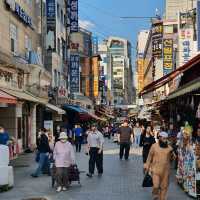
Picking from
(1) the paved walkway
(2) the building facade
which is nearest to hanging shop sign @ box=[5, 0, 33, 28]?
(2) the building facade

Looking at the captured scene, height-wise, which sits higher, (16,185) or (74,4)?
(74,4)

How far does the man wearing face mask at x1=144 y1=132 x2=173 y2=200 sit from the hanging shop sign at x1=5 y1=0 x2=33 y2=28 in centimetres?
1687

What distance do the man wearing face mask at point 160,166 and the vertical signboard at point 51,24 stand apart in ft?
89.1

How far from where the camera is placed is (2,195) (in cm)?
1395

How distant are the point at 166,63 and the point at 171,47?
1284 millimetres

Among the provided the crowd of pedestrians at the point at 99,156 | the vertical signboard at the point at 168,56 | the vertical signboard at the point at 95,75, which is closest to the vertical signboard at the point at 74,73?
the vertical signboard at the point at 168,56

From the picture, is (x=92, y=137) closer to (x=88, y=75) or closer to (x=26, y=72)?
(x=26, y=72)

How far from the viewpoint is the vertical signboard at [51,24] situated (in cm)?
3831

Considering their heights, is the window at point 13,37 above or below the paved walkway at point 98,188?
above

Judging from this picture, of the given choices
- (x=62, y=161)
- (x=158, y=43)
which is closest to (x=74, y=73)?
(x=158, y=43)

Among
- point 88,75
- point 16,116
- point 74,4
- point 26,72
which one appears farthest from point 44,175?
point 88,75

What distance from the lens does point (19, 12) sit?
29.7m

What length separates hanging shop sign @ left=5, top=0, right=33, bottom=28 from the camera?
27672 mm

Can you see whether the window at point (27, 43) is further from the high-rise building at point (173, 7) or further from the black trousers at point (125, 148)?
the high-rise building at point (173, 7)
